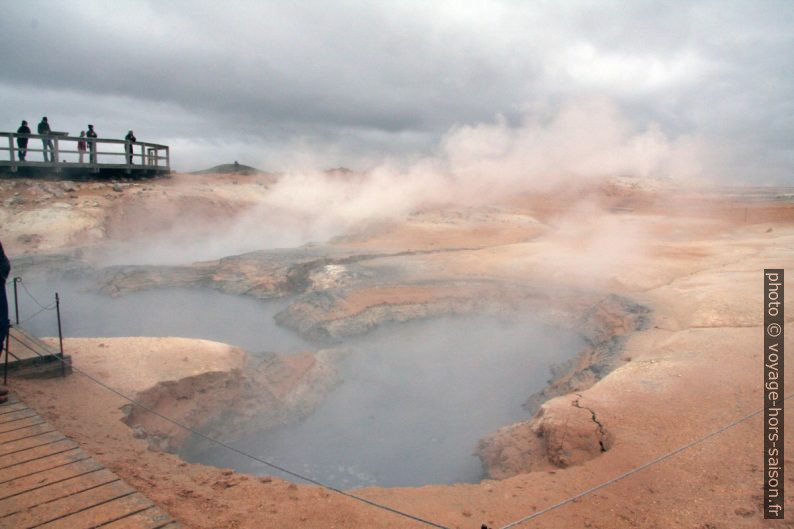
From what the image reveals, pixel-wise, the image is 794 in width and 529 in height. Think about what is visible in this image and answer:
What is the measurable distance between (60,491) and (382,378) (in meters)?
4.25

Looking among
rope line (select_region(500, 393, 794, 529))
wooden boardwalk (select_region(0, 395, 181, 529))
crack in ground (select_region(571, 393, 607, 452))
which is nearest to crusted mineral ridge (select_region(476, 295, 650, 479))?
crack in ground (select_region(571, 393, 607, 452))

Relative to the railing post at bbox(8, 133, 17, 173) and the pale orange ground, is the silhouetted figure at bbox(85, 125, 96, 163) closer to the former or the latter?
the railing post at bbox(8, 133, 17, 173)

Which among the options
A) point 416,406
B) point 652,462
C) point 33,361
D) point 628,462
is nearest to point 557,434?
point 628,462

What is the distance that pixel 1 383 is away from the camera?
421 centimetres

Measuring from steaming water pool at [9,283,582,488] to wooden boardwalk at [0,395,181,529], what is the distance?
1874 mm

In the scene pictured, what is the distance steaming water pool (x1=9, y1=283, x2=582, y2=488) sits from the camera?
5.11 metres

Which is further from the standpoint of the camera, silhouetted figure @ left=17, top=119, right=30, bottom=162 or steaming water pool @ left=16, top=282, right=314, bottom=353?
silhouetted figure @ left=17, top=119, right=30, bottom=162

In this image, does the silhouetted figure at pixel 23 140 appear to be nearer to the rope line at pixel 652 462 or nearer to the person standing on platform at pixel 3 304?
the person standing on platform at pixel 3 304

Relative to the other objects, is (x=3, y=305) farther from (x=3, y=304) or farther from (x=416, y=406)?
(x=416, y=406)

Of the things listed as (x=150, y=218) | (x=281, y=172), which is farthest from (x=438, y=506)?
(x=281, y=172)

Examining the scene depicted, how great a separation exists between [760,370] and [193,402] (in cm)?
546

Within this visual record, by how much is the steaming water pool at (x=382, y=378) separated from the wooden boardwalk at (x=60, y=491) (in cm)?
187

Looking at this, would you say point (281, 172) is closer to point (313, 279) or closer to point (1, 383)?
point (313, 279)

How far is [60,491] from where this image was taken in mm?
2713
